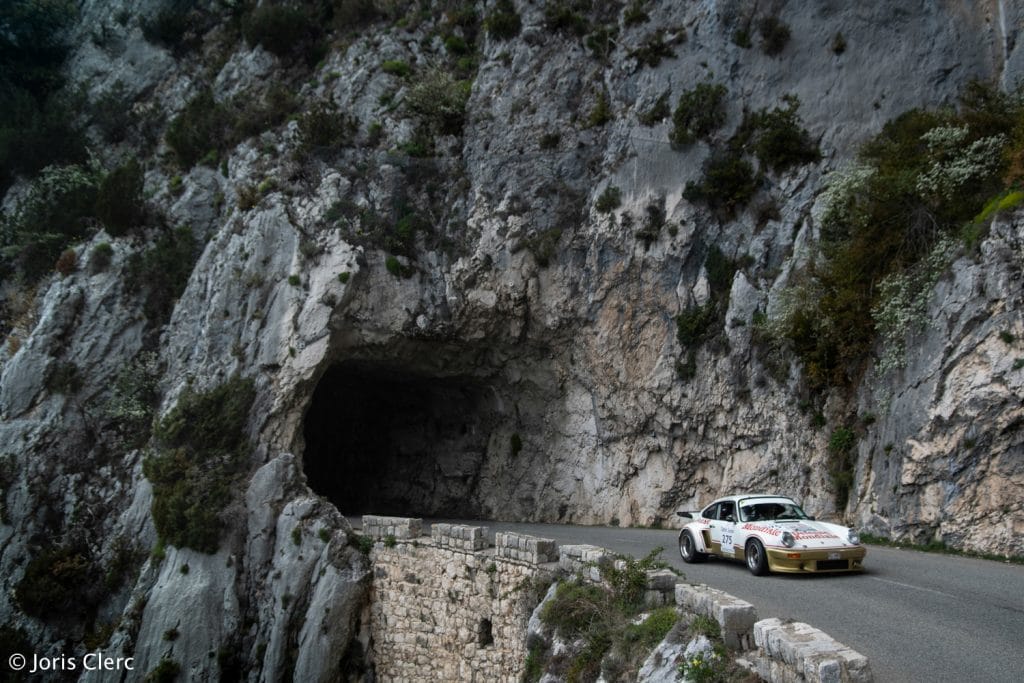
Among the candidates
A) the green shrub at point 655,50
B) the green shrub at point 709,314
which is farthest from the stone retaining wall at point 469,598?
the green shrub at point 655,50

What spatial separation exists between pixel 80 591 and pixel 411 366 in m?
11.5

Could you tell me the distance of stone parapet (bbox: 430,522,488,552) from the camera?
15.4 meters

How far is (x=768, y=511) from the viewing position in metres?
12.7

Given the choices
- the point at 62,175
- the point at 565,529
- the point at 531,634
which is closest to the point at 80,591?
the point at 565,529

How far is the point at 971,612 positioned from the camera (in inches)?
351

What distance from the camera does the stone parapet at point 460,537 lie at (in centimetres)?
1538

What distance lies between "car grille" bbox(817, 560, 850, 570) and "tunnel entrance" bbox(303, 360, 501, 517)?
15.9 metres

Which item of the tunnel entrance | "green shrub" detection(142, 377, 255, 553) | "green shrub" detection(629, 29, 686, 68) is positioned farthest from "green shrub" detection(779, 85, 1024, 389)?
"green shrub" detection(142, 377, 255, 553)

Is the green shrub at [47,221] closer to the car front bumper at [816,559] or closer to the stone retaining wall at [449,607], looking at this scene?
the stone retaining wall at [449,607]

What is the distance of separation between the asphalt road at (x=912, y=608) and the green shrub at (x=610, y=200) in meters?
11.6

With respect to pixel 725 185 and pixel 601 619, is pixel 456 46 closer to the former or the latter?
pixel 725 185

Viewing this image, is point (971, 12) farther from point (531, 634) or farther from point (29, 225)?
point (29, 225)

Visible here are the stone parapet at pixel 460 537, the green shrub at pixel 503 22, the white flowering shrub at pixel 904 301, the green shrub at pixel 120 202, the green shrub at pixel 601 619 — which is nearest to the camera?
the green shrub at pixel 601 619

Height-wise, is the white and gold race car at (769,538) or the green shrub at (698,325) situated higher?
the green shrub at (698,325)
